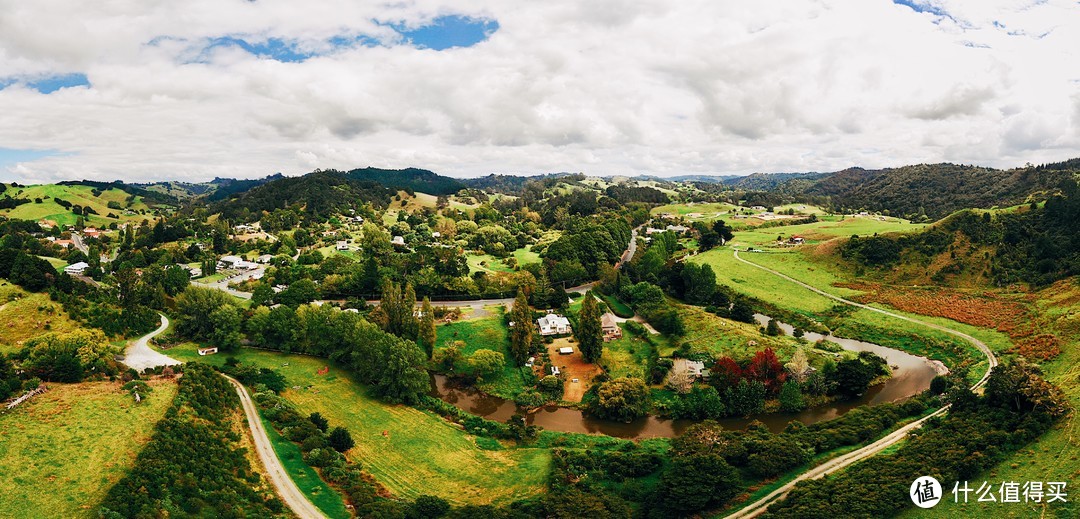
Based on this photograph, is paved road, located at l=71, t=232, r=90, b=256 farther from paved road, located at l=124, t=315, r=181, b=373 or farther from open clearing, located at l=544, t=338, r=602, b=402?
open clearing, located at l=544, t=338, r=602, b=402

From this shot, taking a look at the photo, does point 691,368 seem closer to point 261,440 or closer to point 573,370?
point 573,370

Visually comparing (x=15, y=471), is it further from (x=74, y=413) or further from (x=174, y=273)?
(x=174, y=273)

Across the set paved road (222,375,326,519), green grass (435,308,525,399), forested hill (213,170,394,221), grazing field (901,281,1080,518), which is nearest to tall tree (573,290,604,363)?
green grass (435,308,525,399)

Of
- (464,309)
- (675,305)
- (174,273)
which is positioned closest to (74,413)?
(464,309)

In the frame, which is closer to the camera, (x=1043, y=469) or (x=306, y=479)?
(x=1043, y=469)

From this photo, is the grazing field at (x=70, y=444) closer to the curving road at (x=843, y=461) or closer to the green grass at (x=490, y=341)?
the green grass at (x=490, y=341)

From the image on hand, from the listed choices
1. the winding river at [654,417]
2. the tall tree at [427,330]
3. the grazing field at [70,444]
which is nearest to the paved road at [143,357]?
the grazing field at [70,444]

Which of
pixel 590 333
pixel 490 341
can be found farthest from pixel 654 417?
pixel 490 341
